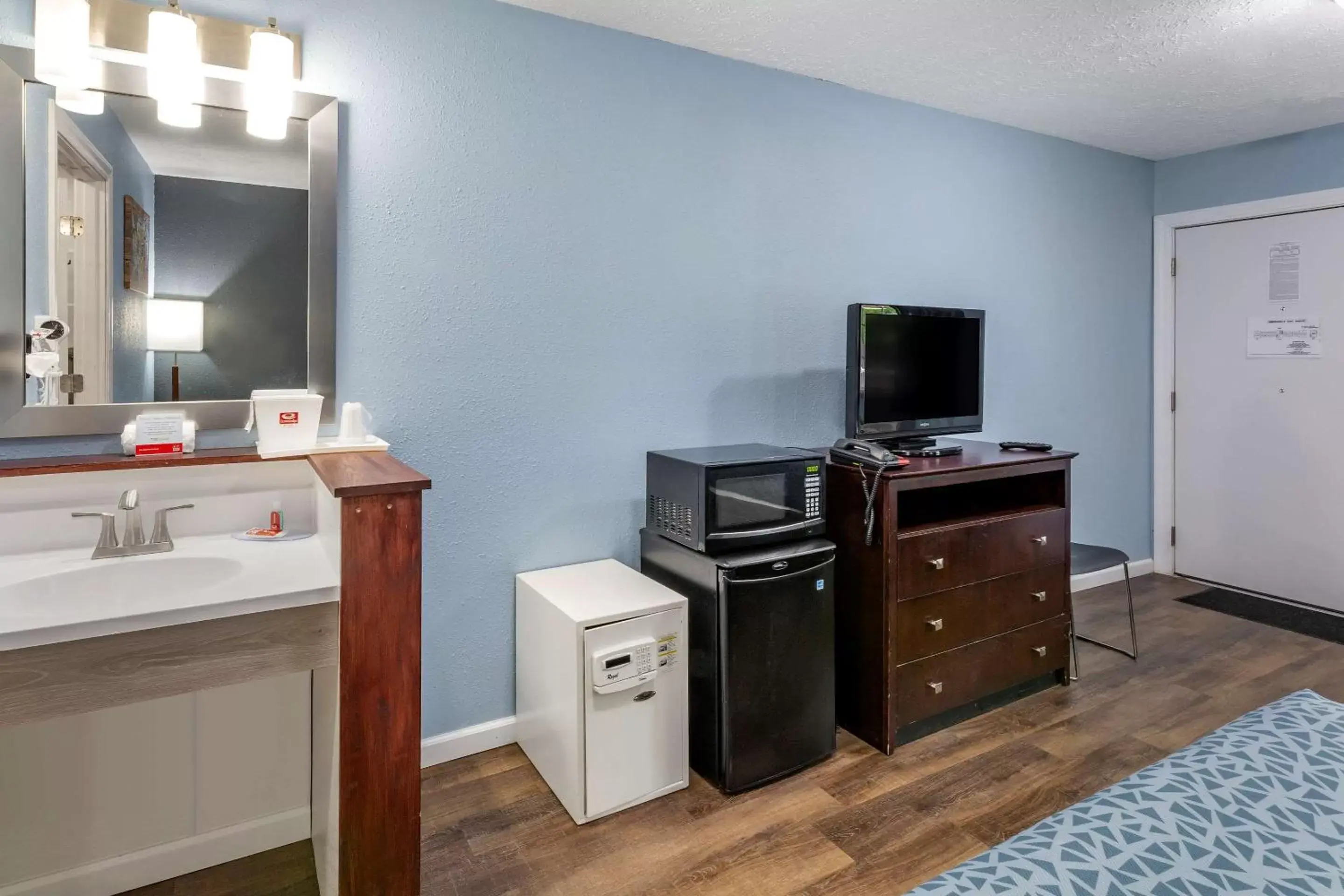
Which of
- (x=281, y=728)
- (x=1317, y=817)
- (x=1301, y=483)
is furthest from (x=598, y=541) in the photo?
(x=1301, y=483)

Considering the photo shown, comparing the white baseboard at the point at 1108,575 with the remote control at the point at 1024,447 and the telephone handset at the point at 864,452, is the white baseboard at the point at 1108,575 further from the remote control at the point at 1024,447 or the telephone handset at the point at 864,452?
the telephone handset at the point at 864,452

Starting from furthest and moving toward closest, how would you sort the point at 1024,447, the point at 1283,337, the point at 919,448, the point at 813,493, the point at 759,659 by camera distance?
the point at 1283,337 < the point at 1024,447 < the point at 919,448 < the point at 813,493 < the point at 759,659

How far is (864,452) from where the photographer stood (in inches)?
98.8

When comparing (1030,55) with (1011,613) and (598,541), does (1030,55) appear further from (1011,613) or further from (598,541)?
(598,541)

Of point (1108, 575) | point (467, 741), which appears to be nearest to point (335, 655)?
point (467, 741)

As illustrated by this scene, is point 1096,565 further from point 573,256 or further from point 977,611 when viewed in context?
point 573,256

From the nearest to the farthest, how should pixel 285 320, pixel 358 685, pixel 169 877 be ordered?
pixel 358 685 → pixel 169 877 → pixel 285 320

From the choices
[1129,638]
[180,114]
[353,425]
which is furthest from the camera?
[1129,638]

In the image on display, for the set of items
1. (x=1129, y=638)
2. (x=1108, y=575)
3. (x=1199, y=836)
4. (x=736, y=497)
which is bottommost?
(x=1129, y=638)

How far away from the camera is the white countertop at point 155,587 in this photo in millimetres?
1283

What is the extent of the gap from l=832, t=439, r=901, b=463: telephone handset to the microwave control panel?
0.63 feet

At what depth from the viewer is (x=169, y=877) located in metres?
1.84

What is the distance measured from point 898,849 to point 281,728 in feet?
5.25

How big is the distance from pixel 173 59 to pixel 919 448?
2536 millimetres
